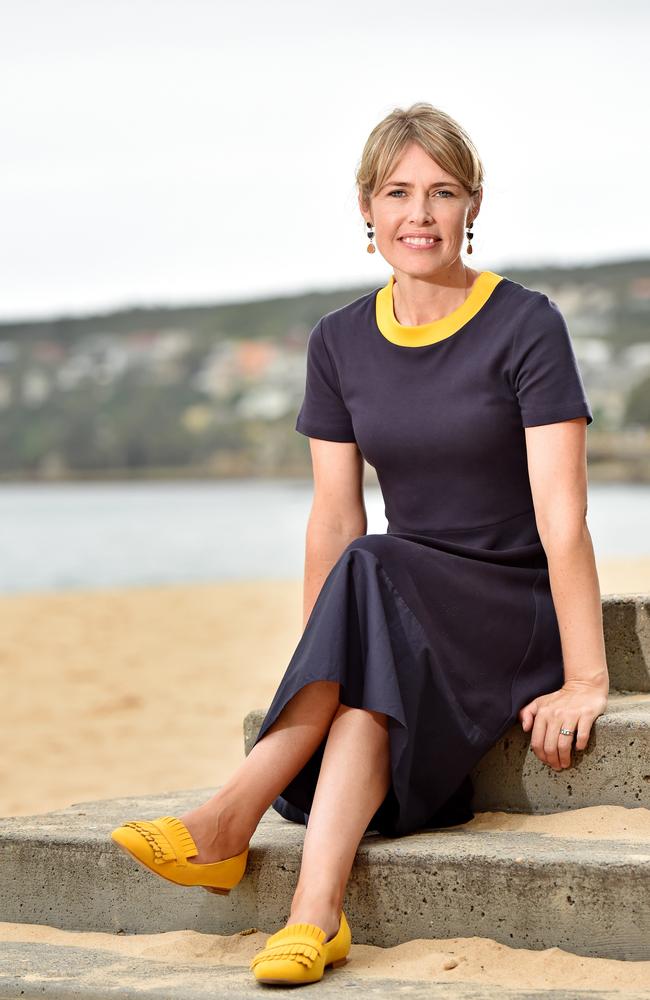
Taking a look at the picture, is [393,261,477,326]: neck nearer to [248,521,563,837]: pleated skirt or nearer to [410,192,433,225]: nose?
[410,192,433,225]: nose

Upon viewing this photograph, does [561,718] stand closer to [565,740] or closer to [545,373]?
[565,740]

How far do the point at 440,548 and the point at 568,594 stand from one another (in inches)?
8.8

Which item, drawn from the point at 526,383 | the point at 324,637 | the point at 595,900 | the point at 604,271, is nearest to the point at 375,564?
the point at 324,637

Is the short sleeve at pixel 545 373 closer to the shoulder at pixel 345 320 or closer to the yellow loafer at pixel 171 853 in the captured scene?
the shoulder at pixel 345 320

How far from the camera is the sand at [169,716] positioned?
1.83m

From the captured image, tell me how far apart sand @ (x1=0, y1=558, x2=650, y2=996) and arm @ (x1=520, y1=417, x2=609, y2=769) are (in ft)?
0.48

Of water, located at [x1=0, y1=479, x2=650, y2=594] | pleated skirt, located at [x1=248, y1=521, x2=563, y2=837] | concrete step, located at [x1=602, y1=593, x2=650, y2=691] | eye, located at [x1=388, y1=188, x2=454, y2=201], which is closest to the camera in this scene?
pleated skirt, located at [x1=248, y1=521, x2=563, y2=837]

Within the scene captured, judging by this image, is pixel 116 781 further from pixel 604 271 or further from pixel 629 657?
pixel 604 271

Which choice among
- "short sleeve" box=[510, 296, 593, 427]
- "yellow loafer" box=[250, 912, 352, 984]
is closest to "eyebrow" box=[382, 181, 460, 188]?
"short sleeve" box=[510, 296, 593, 427]

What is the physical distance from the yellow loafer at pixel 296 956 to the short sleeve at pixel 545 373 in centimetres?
85

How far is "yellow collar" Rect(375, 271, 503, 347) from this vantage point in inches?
85.8

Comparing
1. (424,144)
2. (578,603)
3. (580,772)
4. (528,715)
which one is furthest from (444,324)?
(580,772)

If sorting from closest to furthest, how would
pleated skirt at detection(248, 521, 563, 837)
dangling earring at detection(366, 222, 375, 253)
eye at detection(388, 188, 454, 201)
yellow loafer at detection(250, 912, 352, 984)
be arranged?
yellow loafer at detection(250, 912, 352, 984)
pleated skirt at detection(248, 521, 563, 837)
eye at detection(388, 188, 454, 201)
dangling earring at detection(366, 222, 375, 253)

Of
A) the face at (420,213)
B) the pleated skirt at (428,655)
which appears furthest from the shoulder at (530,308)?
the pleated skirt at (428,655)
